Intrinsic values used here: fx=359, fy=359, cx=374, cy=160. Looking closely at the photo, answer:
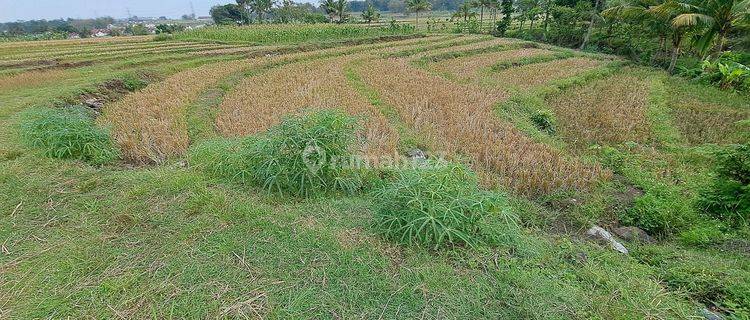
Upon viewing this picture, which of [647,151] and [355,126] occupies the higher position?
[355,126]

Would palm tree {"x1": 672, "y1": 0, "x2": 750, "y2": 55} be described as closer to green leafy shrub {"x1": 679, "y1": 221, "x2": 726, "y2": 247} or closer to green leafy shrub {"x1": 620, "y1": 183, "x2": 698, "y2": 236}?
green leafy shrub {"x1": 620, "y1": 183, "x2": 698, "y2": 236}

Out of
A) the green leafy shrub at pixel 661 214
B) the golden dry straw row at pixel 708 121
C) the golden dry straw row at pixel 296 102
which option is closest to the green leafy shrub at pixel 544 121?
the golden dry straw row at pixel 708 121

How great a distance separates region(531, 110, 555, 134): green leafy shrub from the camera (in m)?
7.55

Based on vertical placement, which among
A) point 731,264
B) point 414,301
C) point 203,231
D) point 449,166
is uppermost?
point 449,166

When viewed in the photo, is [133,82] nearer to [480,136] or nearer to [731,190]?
[480,136]

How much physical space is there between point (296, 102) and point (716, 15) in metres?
14.2

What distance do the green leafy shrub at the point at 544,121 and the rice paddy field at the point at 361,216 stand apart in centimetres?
4

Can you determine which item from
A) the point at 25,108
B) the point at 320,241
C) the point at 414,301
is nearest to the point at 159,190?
the point at 320,241

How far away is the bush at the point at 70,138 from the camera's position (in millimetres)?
4840

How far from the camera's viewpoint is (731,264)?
3182 millimetres

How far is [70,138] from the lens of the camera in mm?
4941

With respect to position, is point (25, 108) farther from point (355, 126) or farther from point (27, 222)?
point (355, 126)

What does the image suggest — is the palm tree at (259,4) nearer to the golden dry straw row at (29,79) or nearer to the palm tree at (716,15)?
the golden dry straw row at (29,79)

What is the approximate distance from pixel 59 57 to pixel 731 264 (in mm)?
20039
